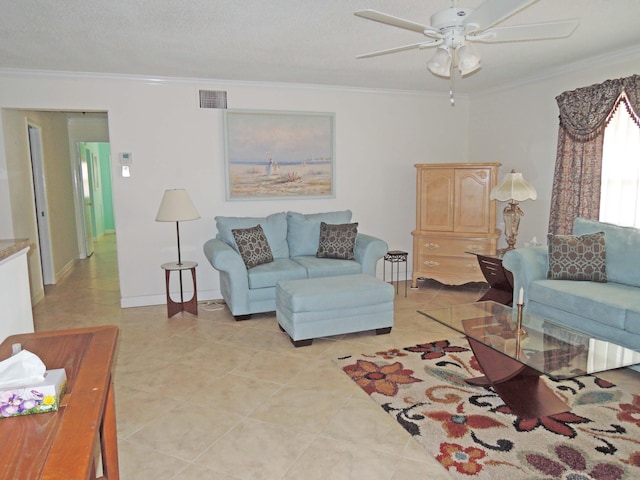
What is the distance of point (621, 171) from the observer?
421 centimetres

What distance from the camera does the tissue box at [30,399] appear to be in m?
1.15

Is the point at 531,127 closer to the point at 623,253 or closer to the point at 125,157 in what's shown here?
the point at 623,253

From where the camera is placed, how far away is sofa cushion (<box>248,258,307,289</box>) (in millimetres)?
4480

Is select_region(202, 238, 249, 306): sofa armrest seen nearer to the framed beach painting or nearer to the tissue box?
the framed beach painting

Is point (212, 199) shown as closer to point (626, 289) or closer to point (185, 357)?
point (185, 357)

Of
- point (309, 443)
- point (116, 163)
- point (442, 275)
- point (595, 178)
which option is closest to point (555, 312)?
point (595, 178)

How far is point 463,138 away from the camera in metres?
6.32

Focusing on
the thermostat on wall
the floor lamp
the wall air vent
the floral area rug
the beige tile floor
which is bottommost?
the beige tile floor

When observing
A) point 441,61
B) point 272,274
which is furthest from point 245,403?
point 441,61

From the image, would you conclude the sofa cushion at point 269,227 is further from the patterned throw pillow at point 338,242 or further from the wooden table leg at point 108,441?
the wooden table leg at point 108,441

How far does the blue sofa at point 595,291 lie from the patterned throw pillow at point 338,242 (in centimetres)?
157

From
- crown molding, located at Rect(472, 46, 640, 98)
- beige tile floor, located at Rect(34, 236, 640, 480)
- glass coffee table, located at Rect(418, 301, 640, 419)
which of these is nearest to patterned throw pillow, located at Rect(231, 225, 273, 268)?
beige tile floor, located at Rect(34, 236, 640, 480)

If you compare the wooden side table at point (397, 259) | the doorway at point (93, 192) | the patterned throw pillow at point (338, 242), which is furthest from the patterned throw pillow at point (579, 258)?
the doorway at point (93, 192)

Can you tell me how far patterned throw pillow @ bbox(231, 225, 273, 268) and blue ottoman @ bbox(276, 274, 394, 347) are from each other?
0.65 meters
